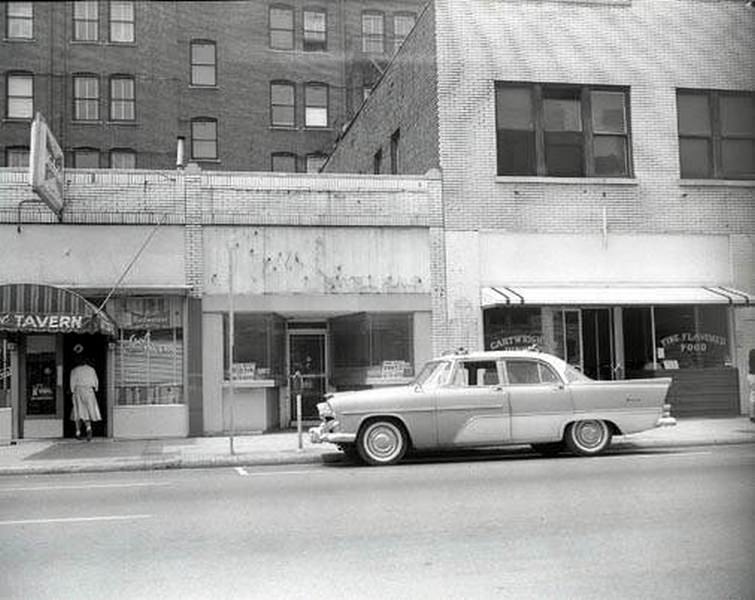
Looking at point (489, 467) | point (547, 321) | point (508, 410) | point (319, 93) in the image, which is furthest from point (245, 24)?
point (547, 321)

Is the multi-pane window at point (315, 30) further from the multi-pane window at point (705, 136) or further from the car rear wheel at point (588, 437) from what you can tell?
the multi-pane window at point (705, 136)

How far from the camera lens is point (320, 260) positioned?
17391mm

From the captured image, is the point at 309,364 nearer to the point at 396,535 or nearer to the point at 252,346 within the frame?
the point at 252,346

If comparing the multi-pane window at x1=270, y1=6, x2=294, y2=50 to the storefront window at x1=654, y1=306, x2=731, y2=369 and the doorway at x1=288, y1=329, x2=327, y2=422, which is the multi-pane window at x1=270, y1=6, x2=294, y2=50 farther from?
the storefront window at x1=654, y1=306, x2=731, y2=369

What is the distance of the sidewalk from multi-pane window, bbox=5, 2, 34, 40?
11032mm

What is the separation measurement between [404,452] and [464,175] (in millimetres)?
7468

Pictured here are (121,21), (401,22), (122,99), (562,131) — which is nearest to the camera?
(121,21)

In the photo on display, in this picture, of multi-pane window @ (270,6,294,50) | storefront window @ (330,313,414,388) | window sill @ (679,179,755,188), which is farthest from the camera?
→ window sill @ (679,179,755,188)

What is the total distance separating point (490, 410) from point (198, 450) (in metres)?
5.08

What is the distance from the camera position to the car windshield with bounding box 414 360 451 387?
12.5 meters

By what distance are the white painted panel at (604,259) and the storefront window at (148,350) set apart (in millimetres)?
6417

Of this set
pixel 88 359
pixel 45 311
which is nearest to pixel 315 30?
pixel 45 311

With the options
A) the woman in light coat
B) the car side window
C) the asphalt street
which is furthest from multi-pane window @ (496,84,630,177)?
the woman in light coat

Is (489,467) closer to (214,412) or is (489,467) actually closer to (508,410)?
(508,410)
